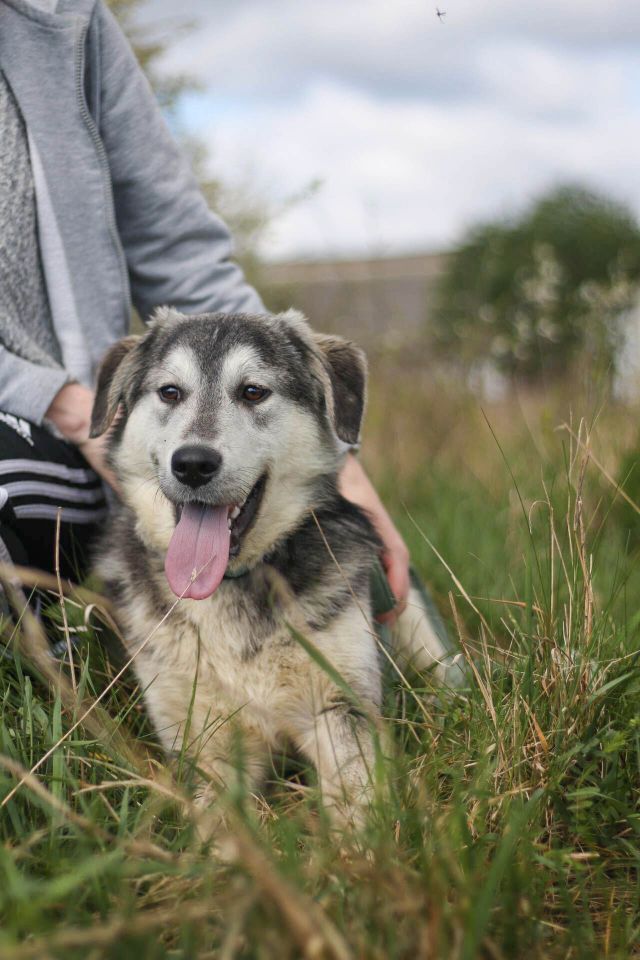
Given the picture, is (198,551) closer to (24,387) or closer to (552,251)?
(24,387)

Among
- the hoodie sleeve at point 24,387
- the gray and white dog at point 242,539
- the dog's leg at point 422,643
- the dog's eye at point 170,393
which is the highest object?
the hoodie sleeve at point 24,387

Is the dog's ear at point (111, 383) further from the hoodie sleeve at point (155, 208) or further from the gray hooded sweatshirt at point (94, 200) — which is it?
the hoodie sleeve at point (155, 208)

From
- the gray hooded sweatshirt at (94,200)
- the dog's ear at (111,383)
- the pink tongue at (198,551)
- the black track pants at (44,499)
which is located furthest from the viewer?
the gray hooded sweatshirt at (94,200)

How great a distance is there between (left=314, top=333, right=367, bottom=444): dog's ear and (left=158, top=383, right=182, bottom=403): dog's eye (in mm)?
523

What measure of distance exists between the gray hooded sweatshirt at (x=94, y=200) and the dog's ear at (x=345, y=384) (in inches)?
29.0

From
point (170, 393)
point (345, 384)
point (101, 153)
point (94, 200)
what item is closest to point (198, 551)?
point (170, 393)

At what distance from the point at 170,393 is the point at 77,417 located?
18.8 inches

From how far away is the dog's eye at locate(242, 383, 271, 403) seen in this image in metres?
2.90

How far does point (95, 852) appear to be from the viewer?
186 centimetres

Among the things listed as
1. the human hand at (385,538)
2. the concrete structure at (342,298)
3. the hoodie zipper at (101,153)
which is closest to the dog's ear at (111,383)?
the hoodie zipper at (101,153)

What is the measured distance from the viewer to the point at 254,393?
2910 millimetres

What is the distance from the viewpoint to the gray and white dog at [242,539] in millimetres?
2617

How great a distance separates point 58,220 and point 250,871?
2.59 meters

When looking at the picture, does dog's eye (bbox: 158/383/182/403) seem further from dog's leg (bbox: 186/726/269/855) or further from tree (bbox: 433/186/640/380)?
tree (bbox: 433/186/640/380)
